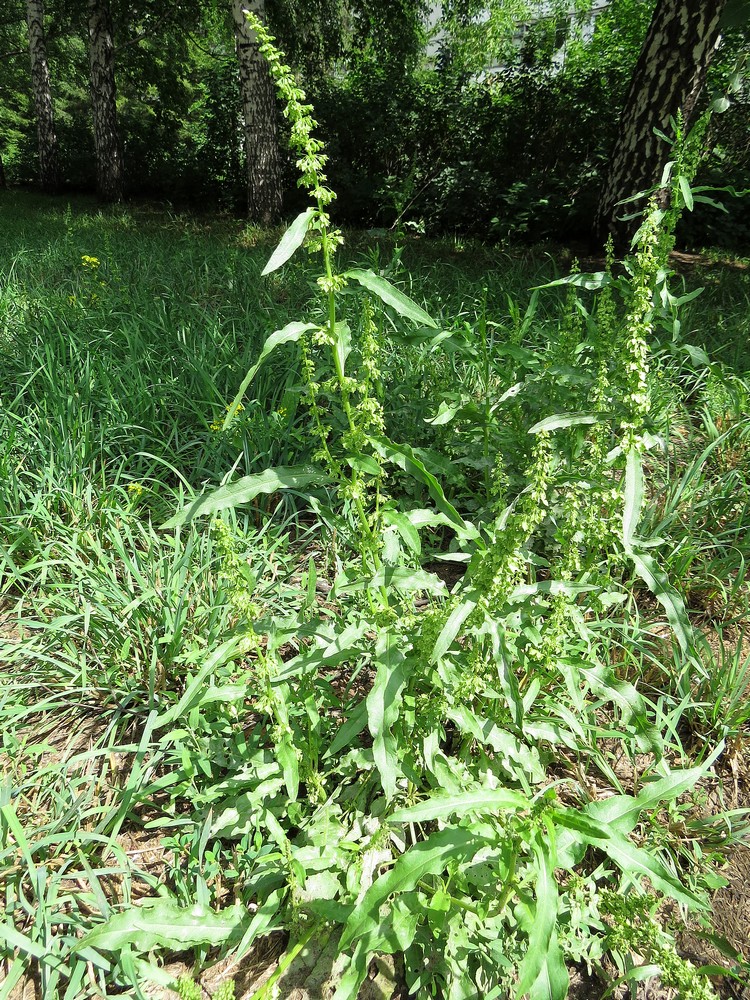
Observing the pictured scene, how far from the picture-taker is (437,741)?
1.44 m

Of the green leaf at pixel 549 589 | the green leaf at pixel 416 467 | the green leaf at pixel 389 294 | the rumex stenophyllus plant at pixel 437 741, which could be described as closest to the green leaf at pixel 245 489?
the rumex stenophyllus plant at pixel 437 741

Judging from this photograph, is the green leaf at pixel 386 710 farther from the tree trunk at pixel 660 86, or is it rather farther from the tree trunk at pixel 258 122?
the tree trunk at pixel 258 122

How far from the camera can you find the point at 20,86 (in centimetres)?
1877

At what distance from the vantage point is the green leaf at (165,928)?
1.24 meters

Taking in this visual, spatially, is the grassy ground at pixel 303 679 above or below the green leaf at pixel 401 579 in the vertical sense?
below

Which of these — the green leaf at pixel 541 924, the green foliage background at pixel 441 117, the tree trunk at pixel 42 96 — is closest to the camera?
the green leaf at pixel 541 924

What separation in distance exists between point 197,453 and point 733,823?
2.47 metres

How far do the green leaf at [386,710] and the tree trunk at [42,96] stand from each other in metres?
15.6

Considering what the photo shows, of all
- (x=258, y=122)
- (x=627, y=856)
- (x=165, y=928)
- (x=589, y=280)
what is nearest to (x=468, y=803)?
(x=627, y=856)

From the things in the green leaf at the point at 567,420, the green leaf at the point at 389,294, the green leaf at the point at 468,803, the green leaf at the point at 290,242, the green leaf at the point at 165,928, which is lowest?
the green leaf at the point at 165,928

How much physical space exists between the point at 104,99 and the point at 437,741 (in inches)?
490

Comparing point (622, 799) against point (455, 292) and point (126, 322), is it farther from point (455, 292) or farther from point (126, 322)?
point (455, 292)

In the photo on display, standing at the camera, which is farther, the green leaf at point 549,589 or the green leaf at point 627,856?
the green leaf at point 549,589

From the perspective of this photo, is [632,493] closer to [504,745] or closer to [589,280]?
[504,745]
